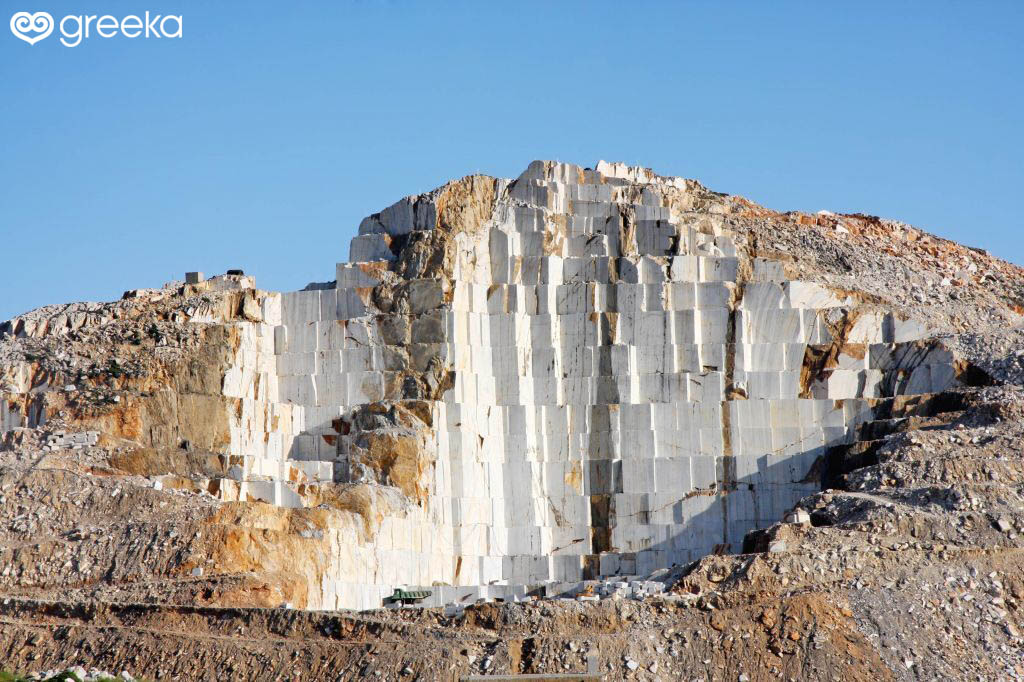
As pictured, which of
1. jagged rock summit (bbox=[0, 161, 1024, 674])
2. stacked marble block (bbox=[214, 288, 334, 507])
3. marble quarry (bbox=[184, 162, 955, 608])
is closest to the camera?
stacked marble block (bbox=[214, 288, 334, 507])

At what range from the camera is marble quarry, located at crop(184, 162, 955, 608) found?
55906 mm

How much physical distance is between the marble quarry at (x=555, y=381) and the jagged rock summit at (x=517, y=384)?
0.20 feet

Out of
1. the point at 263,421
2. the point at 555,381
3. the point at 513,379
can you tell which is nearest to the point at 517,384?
the point at 513,379

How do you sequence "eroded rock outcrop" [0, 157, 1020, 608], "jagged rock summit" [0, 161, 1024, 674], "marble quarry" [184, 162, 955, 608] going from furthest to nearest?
"marble quarry" [184, 162, 955, 608] → "eroded rock outcrop" [0, 157, 1020, 608] → "jagged rock summit" [0, 161, 1024, 674]

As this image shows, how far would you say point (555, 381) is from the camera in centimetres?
5822

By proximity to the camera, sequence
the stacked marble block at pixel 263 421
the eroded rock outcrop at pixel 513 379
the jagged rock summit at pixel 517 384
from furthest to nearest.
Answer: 1. the eroded rock outcrop at pixel 513 379
2. the jagged rock summit at pixel 517 384
3. the stacked marble block at pixel 263 421

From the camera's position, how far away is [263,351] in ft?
192

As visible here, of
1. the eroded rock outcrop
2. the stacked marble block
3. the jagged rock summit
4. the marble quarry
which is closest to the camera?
the stacked marble block

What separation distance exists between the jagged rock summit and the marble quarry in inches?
2.4

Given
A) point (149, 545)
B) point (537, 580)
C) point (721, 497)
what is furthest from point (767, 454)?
point (149, 545)

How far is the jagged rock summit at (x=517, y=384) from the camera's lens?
179 ft

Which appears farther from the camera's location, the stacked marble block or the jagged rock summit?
the jagged rock summit

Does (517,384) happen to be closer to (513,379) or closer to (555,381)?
(513,379)

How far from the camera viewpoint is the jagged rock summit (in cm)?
5469
